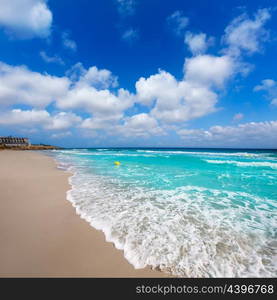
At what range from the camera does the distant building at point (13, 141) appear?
66.6 metres

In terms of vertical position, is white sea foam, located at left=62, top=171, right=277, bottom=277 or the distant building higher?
the distant building

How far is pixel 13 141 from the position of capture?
69375 mm

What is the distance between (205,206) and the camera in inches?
225

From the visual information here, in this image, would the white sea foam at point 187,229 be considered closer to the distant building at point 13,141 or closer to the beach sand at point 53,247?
the beach sand at point 53,247

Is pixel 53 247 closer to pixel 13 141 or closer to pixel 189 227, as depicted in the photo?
pixel 189 227

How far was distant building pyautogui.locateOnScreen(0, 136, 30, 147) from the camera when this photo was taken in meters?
66.6

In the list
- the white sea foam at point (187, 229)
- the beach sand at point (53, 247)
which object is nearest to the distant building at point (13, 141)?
the beach sand at point (53, 247)

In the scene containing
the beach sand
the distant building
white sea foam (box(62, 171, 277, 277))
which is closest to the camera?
Result: the beach sand

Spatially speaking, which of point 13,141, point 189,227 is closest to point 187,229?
point 189,227

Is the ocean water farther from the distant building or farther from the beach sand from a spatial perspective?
the distant building

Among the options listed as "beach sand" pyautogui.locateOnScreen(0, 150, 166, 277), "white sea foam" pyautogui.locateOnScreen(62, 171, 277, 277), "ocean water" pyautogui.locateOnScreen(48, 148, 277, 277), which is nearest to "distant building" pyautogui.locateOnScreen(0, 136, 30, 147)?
"beach sand" pyautogui.locateOnScreen(0, 150, 166, 277)

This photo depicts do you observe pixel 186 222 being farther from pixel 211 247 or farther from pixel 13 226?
pixel 13 226

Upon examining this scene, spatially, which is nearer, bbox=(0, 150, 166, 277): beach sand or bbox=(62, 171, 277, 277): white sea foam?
bbox=(0, 150, 166, 277): beach sand

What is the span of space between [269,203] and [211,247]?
496 cm
